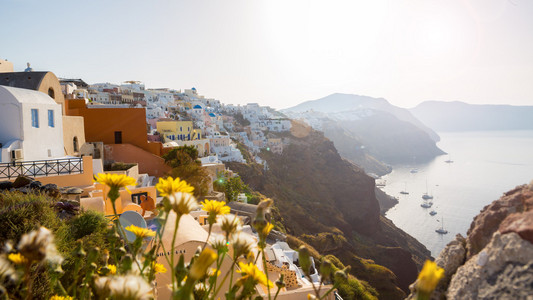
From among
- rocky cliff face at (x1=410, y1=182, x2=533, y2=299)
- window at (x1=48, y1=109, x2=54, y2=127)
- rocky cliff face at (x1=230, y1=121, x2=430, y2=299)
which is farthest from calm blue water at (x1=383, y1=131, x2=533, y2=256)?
rocky cliff face at (x1=410, y1=182, x2=533, y2=299)

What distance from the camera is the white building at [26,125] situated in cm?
1157

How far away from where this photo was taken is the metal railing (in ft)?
33.9

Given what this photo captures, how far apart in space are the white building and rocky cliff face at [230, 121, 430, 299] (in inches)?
1078

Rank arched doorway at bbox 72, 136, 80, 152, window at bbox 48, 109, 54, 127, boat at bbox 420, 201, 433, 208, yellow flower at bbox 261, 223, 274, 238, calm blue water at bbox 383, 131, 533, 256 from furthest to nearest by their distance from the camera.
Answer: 1. boat at bbox 420, 201, 433, 208
2. calm blue water at bbox 383, 131, 533, 256
3. arched doorway at bbox 72, 136, 80, 152
4. window at bbox 48, 109, 54, 127
5. yellow flower at bbox 261, 223, 274, 238

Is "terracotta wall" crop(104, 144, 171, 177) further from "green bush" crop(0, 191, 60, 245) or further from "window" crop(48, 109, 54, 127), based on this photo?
"green bush" crop(0, 191, 60, 245)

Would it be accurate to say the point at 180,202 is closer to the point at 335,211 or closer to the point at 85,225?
the point at 85,225

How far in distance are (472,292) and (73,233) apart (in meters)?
5.90

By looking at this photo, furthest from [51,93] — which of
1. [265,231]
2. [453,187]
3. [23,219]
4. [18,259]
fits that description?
[453,187]

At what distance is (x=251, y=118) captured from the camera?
294 ft

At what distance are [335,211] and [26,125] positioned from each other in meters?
52.4

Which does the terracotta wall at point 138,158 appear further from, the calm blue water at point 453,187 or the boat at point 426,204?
the boat at point 426,204

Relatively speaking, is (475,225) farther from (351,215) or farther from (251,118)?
(251,118)

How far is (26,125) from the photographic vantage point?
1202cm

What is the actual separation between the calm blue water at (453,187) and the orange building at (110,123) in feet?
175
